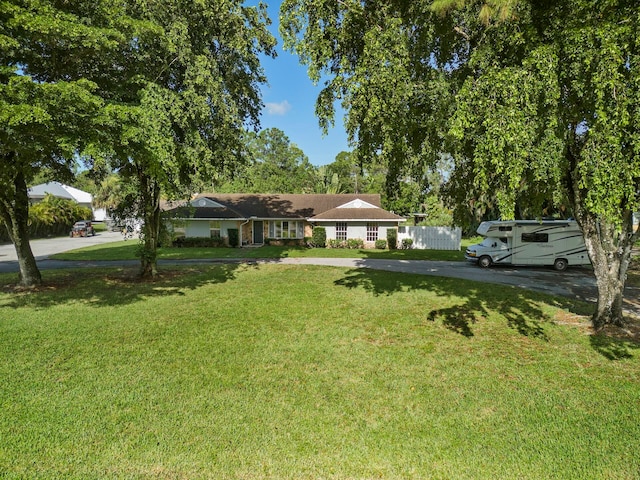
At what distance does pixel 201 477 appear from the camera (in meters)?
3.73

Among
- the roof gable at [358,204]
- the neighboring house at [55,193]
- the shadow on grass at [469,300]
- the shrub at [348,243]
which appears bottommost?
the shadow on grass at [469,300]

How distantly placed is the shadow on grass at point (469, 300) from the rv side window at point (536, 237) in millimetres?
6274

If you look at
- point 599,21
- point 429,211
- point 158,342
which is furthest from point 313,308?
point 429,211

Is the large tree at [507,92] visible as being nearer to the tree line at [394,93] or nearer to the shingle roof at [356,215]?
the tree line at [394,93]

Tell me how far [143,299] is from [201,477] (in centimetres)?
893

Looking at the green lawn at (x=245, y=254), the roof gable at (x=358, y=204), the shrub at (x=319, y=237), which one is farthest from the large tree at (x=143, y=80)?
the roof gable at (x=358, y=204)

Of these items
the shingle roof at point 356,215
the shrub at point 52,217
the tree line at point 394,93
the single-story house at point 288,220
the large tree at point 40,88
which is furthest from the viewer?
the shrub at point 52,217

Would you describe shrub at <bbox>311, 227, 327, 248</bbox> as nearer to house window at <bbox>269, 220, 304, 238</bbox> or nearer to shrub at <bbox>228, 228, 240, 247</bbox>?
house window at <bbox>269, 220, 304, 238</bbox>

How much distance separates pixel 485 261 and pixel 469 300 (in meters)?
8.60

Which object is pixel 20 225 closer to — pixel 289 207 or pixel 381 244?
pixel 289 207

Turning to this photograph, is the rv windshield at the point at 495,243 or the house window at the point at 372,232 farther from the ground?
the house window at the point at 372,232

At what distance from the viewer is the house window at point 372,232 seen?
28.3m

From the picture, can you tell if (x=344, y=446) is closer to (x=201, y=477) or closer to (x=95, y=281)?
(x=201, y=477)

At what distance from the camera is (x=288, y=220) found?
29.4 meters
